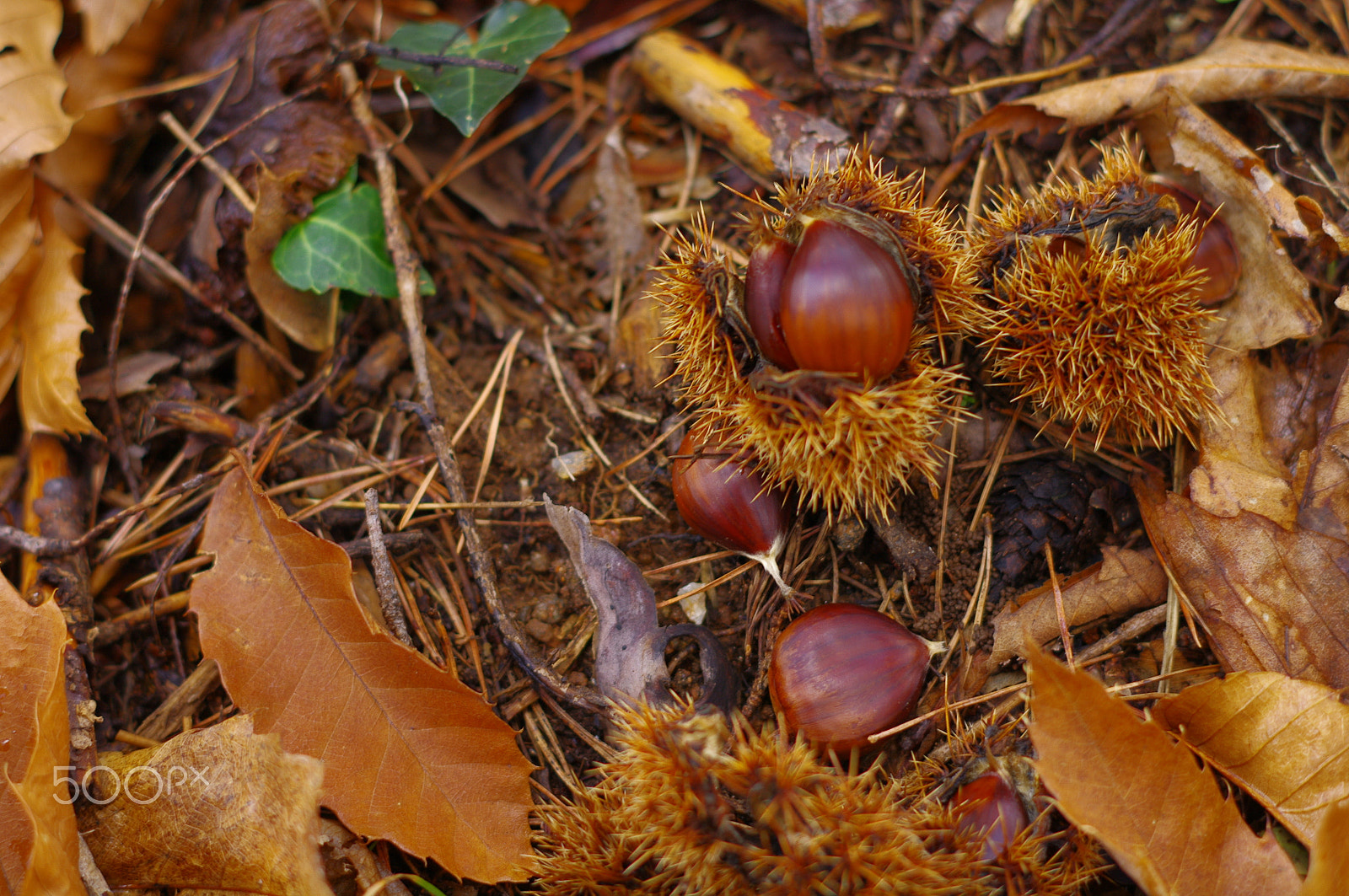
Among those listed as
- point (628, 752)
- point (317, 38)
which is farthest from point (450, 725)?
point (317, 38)

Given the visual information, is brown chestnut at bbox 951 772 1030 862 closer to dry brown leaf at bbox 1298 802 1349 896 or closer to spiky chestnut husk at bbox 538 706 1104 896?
spiky chestnut husk at bbox 538 706 1104 896

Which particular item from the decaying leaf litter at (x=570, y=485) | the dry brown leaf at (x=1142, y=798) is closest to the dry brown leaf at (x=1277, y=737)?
the decaying leaf litter at (x=570, y=485)

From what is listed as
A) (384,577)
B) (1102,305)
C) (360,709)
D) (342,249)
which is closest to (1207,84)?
(1102,305)

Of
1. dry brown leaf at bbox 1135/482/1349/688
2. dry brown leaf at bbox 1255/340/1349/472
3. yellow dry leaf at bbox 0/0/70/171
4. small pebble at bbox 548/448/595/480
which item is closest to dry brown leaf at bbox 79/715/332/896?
small pebble at bbox 548/448/595/480

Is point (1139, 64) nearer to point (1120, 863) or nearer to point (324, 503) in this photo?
point (1120, 863)

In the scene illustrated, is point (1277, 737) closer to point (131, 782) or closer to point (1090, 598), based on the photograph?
point (1090, 598)


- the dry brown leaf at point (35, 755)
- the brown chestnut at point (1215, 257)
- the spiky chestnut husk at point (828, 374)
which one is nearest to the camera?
the dry brown leaf at point (35, 755)

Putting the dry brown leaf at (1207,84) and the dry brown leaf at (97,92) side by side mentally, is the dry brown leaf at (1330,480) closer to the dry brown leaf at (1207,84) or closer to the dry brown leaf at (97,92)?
the dry brown leaf at (1207,84)
